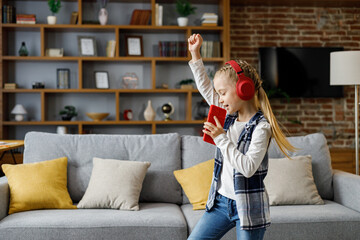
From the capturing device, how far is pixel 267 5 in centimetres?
536

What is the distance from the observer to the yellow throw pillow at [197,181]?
8.62ft

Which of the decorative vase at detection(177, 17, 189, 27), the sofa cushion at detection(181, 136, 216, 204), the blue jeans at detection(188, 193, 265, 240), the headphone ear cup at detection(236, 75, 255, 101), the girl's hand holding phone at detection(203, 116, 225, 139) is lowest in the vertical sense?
the blue jeans at detection(188, 193, 265, 240)

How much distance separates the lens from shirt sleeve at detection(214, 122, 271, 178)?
1.36 meters

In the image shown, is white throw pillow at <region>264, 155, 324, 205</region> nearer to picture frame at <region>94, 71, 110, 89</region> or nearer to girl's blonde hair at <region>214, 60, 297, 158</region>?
girl's blonde hair at <region>214, 60, 297, 158</region>

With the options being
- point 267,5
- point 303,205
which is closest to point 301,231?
point 303,205

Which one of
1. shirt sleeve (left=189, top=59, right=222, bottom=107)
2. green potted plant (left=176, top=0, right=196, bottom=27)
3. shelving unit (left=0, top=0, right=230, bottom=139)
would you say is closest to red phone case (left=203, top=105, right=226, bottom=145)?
shirt sleeve (left=189, top=59, right=222, bottom=107)

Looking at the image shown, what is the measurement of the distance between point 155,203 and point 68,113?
2.57m

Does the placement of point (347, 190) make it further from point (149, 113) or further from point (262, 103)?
point (149, 113)

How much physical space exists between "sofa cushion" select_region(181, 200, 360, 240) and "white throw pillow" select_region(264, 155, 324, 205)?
18 cm

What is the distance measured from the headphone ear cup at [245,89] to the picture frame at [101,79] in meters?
3.81

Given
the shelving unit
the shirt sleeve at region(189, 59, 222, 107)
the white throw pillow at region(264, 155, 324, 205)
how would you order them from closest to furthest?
1. the shirt sleeve at region(189, 59, 222, 107)
2. the white throw pillow at region(264, 155, 324, 205)
3. the shelving unit

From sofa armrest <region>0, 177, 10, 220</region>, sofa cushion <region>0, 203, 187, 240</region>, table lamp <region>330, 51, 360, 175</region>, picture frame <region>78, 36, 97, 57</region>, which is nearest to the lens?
sofa cushion <region>0, 203, 187, 240</region>

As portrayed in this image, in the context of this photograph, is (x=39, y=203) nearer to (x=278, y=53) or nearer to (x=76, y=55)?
(x=76, y=55)

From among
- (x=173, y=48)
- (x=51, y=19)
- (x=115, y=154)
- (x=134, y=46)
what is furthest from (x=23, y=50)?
(x=115, y=154)
